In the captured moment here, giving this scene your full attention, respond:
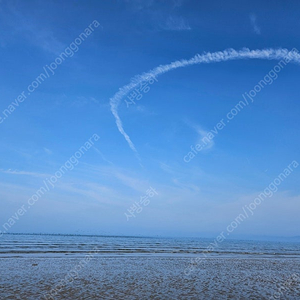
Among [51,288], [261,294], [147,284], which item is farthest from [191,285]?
[51,288]

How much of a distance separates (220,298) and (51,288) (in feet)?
31.8

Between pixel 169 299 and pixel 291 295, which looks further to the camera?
pixel 291 295

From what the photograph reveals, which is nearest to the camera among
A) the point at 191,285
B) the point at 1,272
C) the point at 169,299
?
the point at 169,299

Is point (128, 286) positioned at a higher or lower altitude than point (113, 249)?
higher

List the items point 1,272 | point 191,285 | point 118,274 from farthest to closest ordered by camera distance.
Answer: point 118,274, point 1,272, point 191,285

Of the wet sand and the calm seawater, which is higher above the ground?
the wet sand

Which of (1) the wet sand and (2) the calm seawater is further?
(2) the calm seawater

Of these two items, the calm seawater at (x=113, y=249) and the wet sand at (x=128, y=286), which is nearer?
the wet sand at (x=128, y=286)

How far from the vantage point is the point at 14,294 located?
13.8 meters

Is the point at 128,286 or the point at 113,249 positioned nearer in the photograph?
the point at 128,286

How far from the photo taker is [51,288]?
15.7 m

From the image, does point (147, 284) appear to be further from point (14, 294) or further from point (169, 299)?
point (14, 294)

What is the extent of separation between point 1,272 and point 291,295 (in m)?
20.2

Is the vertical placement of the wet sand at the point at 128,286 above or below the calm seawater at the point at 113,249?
above
